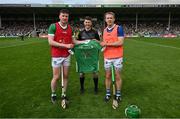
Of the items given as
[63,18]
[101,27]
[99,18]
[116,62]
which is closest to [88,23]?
[63,18]

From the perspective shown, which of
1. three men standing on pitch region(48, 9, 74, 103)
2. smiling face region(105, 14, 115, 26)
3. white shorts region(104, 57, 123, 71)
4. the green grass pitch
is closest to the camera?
→ the green grass pitch

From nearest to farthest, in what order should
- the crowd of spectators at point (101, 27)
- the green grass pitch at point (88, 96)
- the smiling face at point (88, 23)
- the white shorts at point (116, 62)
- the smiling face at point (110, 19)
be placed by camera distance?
the green grass pitch at point (88, 96) < the smiling face at point (110, 19) < the white shorts at point (116, 62) < the smiling face at point (88, 23) < the crowd of spectators at point (101, 27)

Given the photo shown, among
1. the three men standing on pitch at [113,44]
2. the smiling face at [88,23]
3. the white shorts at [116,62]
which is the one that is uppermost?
the smiling face at [88,23]

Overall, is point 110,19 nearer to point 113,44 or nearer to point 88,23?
point 113,44

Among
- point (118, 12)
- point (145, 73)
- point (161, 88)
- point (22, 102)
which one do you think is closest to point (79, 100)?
point (22, 102)

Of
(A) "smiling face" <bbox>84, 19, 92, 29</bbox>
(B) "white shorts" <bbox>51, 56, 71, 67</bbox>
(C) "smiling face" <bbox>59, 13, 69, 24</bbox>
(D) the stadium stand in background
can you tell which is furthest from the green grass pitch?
(D) the stadium stand in background

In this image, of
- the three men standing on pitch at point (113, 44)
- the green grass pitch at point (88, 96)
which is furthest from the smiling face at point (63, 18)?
the green grass pitch at point (88, 96)

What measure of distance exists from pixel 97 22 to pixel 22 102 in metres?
73.0

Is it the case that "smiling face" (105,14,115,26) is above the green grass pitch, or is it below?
above

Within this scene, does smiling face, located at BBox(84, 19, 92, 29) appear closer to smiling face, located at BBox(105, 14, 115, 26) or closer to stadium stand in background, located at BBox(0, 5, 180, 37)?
smiling face, located at BBox(105, 14, 115, 26)

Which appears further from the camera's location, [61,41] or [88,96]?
[88,96]

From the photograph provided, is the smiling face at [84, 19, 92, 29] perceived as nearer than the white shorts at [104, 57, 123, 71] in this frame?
No

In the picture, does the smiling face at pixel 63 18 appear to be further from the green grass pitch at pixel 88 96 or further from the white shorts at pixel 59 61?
the green grass pitch at pixel 88 96

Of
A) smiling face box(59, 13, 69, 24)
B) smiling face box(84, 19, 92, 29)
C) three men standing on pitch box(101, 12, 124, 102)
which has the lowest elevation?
three men standing on pitch box(101, 12, 124, 102)
